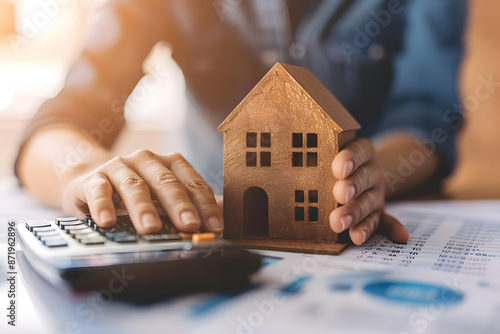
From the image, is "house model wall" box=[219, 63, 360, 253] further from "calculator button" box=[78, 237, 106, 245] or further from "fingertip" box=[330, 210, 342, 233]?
"calculator button" box=[78, 237, 106, 245]

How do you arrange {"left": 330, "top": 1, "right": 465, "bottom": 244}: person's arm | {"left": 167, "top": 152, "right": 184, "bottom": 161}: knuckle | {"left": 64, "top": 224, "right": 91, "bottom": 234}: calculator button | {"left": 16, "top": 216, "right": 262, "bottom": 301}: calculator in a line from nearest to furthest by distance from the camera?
{"left": 16, "top": 216, "right": 262, "bottom": 301}: calculator, {"left": 64, "top": 224, "right": 91, "bottom": 234}: calculator button, {"left": 167, "top": 152, "right": 184, "bottom": 161}: knuckle, {"left": 330, "top": 1, "right": 465, "bottom": 244}: person's arm

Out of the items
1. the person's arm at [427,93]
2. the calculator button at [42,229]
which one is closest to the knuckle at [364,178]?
the calculator button at [42,229]

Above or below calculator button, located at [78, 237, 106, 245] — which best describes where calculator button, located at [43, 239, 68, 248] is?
below

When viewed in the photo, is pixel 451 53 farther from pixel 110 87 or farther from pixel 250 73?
pixel 110 87

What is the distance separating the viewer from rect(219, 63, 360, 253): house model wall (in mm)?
501

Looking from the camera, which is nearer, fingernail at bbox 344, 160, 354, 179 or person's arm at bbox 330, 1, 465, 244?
fingernail at bbox 344, 160, 354, 179

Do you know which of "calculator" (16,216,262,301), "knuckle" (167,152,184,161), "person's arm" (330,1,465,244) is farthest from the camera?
"person's arm" (330,1,465,244)

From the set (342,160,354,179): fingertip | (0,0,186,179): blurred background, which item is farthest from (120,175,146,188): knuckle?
(0,0,186,179): blurred background

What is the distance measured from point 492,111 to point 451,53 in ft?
0.60

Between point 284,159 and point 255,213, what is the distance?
0.08m

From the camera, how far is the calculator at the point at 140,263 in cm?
37

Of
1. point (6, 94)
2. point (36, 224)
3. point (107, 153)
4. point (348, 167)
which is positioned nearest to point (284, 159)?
point (348, 167)

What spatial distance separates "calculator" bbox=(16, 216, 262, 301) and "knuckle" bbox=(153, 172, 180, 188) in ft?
0.23

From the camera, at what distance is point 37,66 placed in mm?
1360
